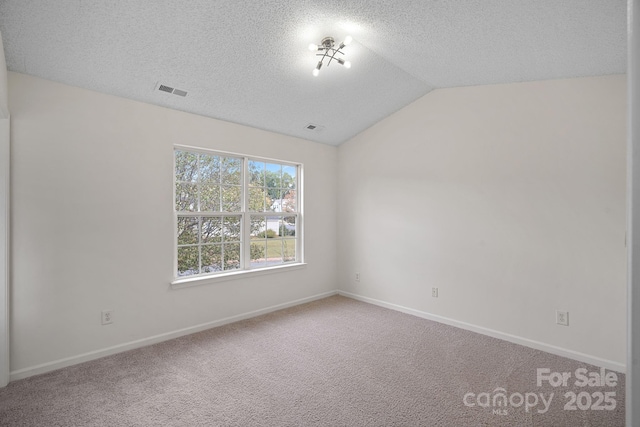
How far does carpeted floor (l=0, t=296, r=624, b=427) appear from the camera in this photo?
2.04 meters

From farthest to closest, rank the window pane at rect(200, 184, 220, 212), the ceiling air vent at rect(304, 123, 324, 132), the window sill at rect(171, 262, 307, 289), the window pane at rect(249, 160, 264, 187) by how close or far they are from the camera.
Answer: the ceiling air vent at rect(304, 123, 324, 132), the window pane at rect(249, 160, 264, 187), the window pane at rect(200, 184, 220, 212), the window sill at rect(171, 262, 307, 289)

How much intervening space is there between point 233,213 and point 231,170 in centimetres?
52

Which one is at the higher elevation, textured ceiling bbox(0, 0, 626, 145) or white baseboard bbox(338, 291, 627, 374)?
textured ceiling bbox(0, 0, 626, 145)

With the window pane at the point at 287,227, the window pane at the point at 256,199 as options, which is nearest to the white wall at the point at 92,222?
the window pane at the point at 256,199

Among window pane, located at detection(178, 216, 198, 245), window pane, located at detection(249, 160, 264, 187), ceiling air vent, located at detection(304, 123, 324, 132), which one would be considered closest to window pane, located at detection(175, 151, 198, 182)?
window pane, located at detection(178, 216, 198, 245)

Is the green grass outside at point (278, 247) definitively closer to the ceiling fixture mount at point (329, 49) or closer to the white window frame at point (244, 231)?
the white window frame at point (244, 231)

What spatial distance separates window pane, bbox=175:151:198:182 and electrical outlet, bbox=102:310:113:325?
1.42 m

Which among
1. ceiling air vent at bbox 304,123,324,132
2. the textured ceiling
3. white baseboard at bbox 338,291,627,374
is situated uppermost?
the textured ceiling

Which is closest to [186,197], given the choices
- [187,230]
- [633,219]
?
[187,230]

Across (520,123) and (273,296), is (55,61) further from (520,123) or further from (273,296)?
(520,123)

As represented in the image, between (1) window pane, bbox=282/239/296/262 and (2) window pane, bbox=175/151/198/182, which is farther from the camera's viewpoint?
(1) window pane, bbox=282/239/296/262

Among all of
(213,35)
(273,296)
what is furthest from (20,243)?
(273,296)

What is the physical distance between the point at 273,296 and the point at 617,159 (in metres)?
3.74

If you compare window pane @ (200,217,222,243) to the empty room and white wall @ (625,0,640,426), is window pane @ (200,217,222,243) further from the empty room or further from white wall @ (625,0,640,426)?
white wall @ (625,0,640,426)
